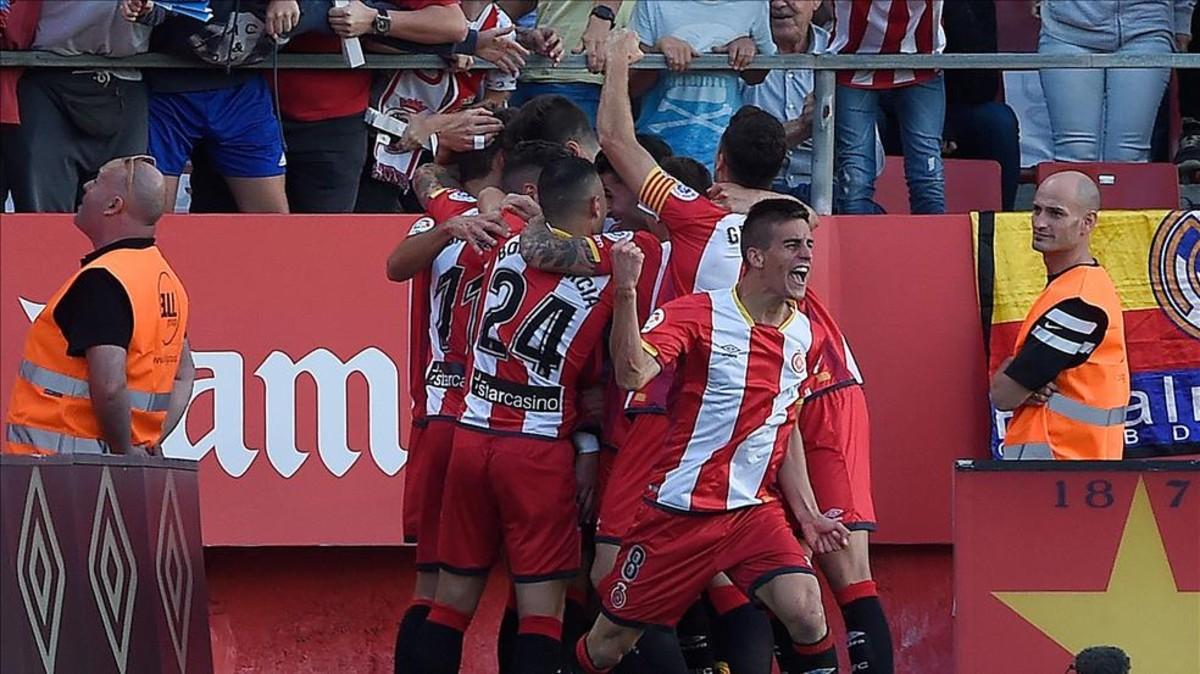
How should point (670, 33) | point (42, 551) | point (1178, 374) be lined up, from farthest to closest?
1. point (670, 33)
2. point (1178, 374)
3. point (42, 551)

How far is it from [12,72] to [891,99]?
13.1ft

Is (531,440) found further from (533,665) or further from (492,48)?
(492,48)

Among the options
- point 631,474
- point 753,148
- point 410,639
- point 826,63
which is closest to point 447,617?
point 410,639

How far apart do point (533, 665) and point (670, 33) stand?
→ 3606mm

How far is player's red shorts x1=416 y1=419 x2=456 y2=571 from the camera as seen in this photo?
7.56 m

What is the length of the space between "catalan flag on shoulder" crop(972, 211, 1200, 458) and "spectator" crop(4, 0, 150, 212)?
382 centimetres

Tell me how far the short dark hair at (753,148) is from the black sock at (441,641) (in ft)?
6.38

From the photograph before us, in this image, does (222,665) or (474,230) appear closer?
(474,230)

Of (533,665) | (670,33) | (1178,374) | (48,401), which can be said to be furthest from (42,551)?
(1178,374)

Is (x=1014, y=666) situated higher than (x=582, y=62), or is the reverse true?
(x=582, y=62)

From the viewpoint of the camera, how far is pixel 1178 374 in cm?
907

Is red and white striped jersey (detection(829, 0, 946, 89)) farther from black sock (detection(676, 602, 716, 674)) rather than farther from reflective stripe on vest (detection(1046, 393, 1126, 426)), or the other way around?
black sock (detection(676, 602, 716, 674))

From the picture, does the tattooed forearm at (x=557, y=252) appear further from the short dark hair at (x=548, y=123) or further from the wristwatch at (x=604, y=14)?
the wristwatch at (x=604, y=14)

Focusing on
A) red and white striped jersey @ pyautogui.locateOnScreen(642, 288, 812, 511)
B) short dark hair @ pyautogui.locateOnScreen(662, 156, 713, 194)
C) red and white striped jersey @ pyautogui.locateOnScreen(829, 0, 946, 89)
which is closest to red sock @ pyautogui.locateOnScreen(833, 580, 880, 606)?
red and white striped jersey @ pyautogui.locateOnScreen(642, 288, 812, 511)
